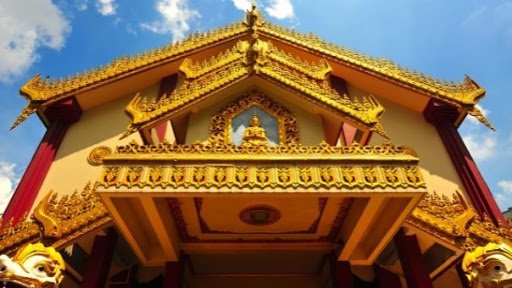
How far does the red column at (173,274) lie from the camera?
6249mm

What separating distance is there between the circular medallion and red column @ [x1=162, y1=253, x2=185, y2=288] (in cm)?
137

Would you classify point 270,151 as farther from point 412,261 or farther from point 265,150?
point 412,261

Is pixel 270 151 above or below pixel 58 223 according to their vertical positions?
above

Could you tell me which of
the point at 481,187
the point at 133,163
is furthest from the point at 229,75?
the point at 481,187

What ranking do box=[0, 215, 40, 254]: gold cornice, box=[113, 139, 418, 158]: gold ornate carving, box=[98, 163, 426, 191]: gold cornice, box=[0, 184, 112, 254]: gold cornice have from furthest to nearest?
box=[0, 215, 40, 254]: gold cornice, box=[0, 184, 112, 254]: gold cornice, box=[113, 139, 418, 158]: gold ornate carving, box=[98, 163, 426, 191]: gold cornice

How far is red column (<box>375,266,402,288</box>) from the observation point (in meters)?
6.83

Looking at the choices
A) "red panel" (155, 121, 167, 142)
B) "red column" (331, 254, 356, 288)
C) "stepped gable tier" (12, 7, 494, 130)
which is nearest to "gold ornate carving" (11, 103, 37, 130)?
"stepped gable tier" (12, 7, 494, 130)

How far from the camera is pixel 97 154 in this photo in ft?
30.4

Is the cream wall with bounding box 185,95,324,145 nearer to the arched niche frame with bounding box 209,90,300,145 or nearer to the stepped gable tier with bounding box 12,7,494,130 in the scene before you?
the arched niche frame with bounding box 209,90,300,145

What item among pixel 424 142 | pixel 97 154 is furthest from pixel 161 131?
pixel 424 142

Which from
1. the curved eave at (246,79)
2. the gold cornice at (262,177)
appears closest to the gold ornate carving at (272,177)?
the gold cornice at (262,177)

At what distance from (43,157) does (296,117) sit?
609cm

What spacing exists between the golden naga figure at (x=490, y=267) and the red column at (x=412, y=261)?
1570 millimetres

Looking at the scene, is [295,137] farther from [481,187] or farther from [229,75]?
[481,187]
